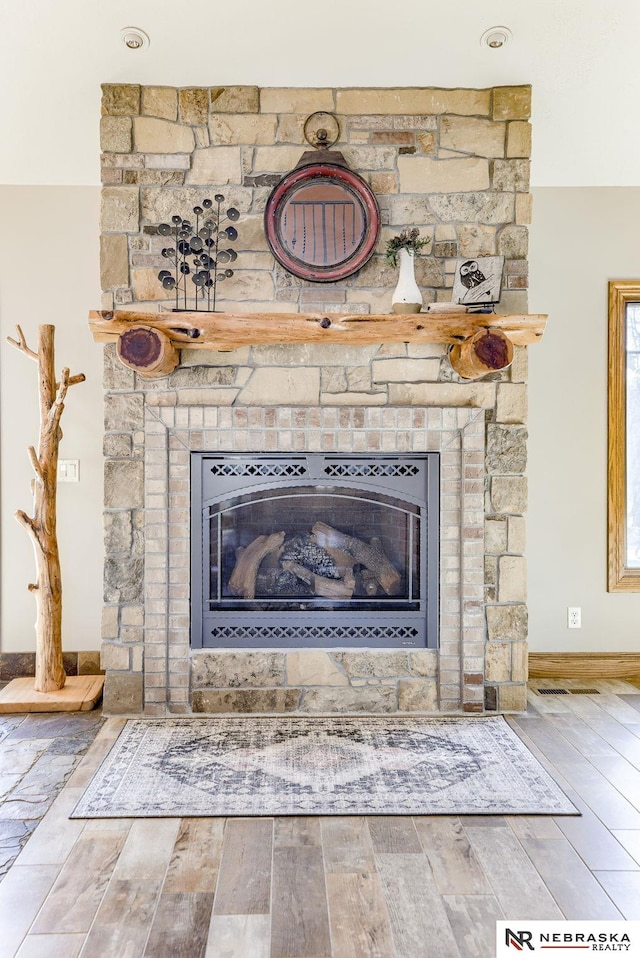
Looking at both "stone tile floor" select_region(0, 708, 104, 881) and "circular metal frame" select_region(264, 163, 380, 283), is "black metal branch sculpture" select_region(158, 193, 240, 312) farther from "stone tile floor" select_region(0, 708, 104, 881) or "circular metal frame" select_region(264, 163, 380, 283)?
"stone tile floor" select_region(0, 708, 104, 881)

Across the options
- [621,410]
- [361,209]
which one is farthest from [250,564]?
[621,410]

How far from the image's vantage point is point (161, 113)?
3.08m

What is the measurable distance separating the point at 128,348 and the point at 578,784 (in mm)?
2273

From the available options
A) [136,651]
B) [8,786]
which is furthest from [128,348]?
[8,786]

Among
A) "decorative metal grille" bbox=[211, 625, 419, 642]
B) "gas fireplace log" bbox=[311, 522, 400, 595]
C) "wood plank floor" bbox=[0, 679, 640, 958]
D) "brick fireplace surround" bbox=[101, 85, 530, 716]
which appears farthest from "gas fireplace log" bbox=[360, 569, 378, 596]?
"wood plank floor" bbox=[0, 679, 640, 958]

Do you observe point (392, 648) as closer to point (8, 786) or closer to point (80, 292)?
point (8, 786)

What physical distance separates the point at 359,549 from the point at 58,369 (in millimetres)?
1838

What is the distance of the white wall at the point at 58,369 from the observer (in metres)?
3.65

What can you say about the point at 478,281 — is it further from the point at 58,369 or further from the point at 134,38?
the point at 58,369

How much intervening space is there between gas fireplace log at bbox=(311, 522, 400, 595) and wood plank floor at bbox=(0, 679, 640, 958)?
1149 mm

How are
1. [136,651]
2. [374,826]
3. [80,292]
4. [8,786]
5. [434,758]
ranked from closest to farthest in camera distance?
1. [374,826]
2. [8,786]
3. [434,758]
4. [136,651]
5. [80,292]

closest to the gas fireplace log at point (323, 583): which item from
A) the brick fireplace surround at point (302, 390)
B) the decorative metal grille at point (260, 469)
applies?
the brick fireplace surround at point (302, 390)

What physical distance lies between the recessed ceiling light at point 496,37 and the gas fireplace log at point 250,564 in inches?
85.5

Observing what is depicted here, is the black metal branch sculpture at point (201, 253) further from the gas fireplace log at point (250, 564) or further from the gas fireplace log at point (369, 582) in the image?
the gas fireplace log at point (369, 582)
